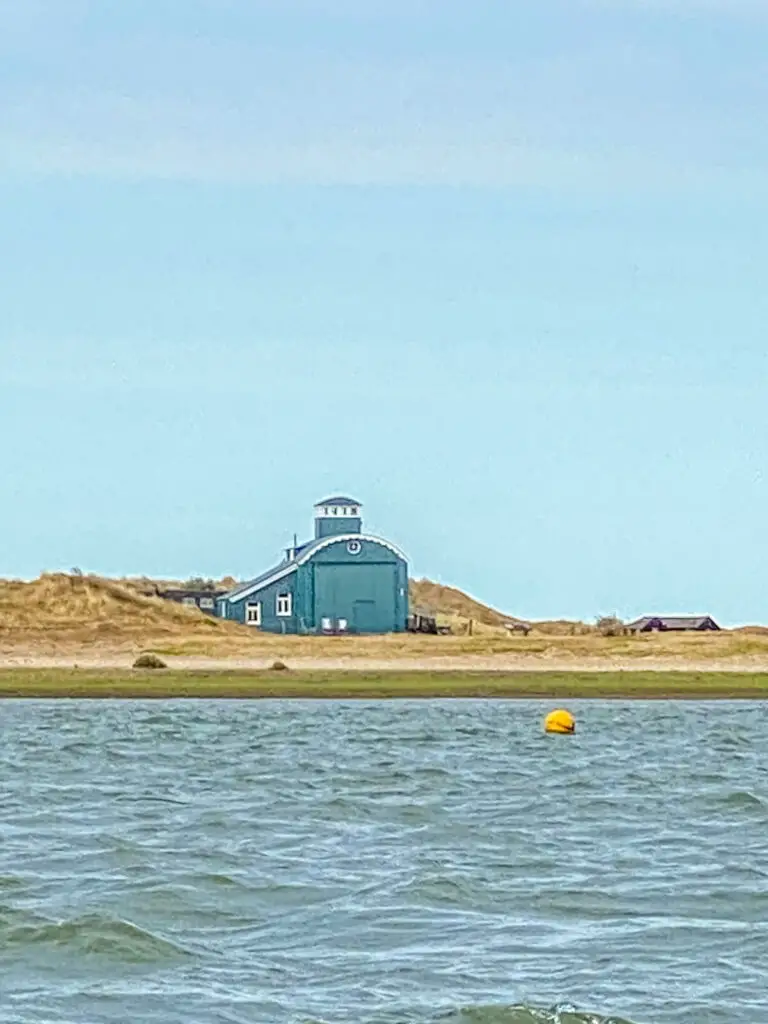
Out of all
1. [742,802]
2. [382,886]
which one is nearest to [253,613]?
[742,802]

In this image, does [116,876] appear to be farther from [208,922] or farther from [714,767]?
[714,767]

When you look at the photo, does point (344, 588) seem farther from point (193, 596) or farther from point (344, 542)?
point (193, 596)

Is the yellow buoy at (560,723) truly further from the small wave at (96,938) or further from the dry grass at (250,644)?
A: the small wave at (96,938)

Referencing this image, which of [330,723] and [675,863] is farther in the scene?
[330,723]

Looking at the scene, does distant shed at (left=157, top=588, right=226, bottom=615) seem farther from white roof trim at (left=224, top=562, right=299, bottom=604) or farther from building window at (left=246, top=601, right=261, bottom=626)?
building window at (left=246, top=601, right=261, bottom=626)

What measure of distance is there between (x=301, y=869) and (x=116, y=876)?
2.00m

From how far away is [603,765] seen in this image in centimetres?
4125

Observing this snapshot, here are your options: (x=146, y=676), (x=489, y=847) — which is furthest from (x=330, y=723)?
(x=489, y=847)

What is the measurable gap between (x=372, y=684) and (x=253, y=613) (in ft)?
115

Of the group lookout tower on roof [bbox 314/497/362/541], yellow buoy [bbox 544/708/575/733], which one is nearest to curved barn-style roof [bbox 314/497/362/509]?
lookout tower on roof [bbox 314/497/362/541]

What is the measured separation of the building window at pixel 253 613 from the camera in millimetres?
103562


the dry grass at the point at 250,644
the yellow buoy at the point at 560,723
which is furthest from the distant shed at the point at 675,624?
the yellow buoy at the point at 560,723

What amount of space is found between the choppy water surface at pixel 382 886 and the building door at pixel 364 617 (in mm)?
54747

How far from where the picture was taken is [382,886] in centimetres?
2267
